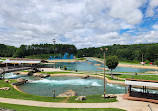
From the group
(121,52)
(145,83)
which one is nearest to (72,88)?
(145,83)

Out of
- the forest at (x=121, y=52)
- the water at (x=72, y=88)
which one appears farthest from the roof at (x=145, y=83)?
the forest at (x=121, y=52)

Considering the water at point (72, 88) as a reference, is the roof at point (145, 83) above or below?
above

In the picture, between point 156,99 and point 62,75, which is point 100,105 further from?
point 62,75

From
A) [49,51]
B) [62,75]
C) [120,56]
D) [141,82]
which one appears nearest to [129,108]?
[141,82]

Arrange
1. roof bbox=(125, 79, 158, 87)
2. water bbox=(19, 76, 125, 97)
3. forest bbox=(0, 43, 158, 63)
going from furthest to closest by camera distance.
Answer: forest bbox=(0, 43, 158, 63)
water bbox=(19, 76, 125, 97)
roof bbox=(125, 79, 158, 87)

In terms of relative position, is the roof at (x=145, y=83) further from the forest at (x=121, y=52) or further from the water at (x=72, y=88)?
the forest at (x=121, y=52)

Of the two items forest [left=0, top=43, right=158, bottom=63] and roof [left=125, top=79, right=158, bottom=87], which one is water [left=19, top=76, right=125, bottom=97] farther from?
forest [left=0, top=43, right=158, bottom=63]

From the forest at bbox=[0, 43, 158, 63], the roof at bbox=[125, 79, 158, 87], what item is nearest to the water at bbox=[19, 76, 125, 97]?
the roof at bbox=[125, 79, 158, 87]

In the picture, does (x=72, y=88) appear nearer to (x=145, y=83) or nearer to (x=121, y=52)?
(x=145, y=83)

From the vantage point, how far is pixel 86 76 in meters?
41.3

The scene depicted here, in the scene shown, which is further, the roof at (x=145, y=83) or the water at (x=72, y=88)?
the water at (x=72, y=88)

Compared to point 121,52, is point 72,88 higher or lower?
lower

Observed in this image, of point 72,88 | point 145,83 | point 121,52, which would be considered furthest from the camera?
point 121,52

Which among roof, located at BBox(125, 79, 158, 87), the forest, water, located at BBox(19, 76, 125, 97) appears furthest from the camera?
the forest
